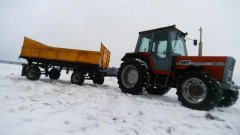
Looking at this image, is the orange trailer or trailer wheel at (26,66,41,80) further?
trailer wheel at (26,66,41,80)

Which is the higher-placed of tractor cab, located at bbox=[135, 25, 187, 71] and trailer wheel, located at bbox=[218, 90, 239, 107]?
tractor cab, located at bbox=[135, 25, 187, 71]

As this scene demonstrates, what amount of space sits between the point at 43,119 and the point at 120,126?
124 cm

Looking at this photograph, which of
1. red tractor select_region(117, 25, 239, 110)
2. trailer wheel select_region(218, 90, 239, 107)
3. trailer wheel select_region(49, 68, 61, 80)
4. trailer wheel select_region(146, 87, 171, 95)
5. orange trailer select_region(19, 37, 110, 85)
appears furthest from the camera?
trailer wheel select_region(49, 68, 61, 80)

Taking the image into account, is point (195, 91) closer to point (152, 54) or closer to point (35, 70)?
point (152, 54)

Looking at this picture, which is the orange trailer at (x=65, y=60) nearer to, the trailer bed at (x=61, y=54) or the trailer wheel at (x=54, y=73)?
the trailer bed at (x=61, y=54)

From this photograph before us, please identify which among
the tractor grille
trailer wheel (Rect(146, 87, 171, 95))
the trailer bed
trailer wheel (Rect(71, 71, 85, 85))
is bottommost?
→ trailer wheel (Rect(146, 87, 171, 95))

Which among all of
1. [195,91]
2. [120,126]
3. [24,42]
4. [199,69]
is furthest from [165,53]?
[24,42]

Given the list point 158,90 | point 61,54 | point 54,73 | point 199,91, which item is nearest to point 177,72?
point 199,91

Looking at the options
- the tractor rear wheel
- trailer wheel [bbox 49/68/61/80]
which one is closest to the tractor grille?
the tractor rear wheel

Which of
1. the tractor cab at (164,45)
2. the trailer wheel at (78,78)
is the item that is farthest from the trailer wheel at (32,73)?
the tractor cab at (164,45)

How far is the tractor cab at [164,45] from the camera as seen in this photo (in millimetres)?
7062

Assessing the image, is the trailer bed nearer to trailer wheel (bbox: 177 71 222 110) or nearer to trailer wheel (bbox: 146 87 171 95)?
trailer wheel (bbox: 146 87 171 95)

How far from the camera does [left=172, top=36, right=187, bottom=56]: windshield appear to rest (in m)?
7.15

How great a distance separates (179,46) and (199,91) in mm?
2184
